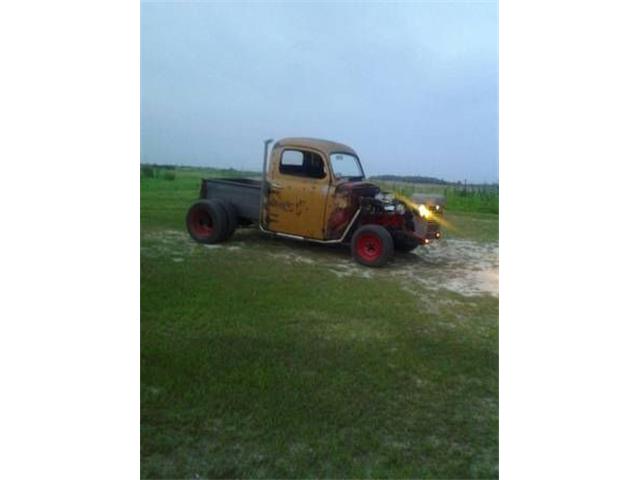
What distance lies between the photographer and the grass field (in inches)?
73.1

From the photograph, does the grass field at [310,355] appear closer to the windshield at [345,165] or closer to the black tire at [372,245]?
the black tire at [372,245]

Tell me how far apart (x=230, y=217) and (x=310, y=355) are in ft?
2.14

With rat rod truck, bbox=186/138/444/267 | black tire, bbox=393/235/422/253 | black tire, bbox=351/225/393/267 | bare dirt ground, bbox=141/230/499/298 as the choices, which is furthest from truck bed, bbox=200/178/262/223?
black tire, bbox=393/235/422/253

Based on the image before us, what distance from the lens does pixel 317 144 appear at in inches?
84.4

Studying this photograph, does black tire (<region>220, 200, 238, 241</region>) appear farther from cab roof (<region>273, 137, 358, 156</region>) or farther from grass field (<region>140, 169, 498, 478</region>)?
cab roof (<region>273, 137, 358, 156</region>)

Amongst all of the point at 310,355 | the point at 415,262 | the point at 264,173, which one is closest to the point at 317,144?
the point at 264,173

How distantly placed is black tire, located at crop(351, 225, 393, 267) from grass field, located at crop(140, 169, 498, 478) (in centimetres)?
5

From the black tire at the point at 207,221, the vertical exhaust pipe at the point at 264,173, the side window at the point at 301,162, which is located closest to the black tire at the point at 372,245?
the side window at the point at 301,162

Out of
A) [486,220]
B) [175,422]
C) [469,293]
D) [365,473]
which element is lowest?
[365,473]

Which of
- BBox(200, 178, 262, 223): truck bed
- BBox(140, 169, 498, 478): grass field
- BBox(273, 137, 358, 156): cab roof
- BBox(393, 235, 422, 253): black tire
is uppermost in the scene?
BBox(273, 137, 358, 156): cab roof
